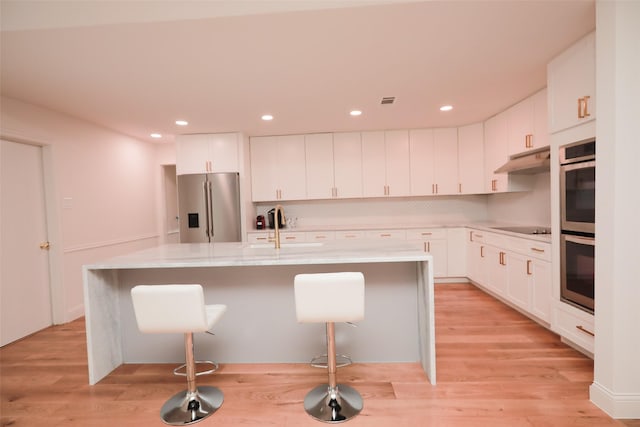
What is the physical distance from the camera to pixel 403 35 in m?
2.11

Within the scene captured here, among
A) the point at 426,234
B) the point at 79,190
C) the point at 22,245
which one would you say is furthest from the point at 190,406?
the point at 426,234

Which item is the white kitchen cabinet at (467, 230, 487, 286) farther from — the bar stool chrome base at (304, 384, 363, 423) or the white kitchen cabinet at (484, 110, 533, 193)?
the bar stool chrome base at (304, 384, 363, 423)

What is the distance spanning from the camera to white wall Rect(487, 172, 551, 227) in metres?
3.71

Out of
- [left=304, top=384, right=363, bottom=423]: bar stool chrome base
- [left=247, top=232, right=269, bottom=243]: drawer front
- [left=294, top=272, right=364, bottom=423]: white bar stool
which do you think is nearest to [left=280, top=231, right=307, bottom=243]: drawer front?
[left=247, top=232, right=269, bottom=243]: drawer front

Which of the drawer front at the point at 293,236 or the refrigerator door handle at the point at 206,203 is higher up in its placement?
the refrigerator door handle at the point at 206,203

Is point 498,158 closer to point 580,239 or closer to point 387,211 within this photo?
point 387,211

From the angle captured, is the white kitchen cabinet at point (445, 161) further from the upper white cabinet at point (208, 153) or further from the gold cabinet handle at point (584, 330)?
the upper white cabinet at point (208, 153)

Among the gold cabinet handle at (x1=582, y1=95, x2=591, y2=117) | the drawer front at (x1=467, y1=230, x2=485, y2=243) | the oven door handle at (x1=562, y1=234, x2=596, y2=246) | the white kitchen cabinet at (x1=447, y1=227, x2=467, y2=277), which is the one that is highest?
the gold cabinet handle at (x1=582, y1=95, x2=591, y2=117)

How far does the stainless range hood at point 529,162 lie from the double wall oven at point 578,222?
85cm

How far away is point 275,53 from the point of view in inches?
91.4

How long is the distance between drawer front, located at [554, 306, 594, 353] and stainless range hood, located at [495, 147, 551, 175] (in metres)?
1.42

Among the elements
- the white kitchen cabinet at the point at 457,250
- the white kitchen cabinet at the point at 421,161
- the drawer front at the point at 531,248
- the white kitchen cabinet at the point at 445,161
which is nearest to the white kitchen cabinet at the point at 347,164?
the white kitchen cabinet at the point at 421,161

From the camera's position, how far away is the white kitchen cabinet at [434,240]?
4582 mm

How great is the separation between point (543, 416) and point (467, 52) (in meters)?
2.42
